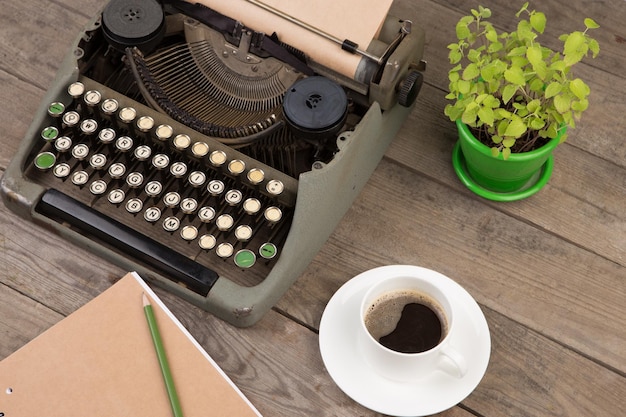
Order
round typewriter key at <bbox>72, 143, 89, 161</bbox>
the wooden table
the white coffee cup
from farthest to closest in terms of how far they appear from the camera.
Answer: round typewriter key at <bbox>72, 143, 89, 161</bbox>
the wooden table
the white coffee cup

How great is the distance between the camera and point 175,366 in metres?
1.47

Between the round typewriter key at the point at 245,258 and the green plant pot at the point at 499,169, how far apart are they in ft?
1.40

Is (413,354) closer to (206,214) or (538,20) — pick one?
(206,214)

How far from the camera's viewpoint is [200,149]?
158cm

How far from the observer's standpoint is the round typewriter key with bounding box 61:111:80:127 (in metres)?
1.62

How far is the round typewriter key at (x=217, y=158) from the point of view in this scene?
1.57m

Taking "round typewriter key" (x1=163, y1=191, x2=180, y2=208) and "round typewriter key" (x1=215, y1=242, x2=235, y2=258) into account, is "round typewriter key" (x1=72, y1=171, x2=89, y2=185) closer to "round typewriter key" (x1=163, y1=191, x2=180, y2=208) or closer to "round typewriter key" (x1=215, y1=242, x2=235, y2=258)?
"round typewriter key" (x1=163, y1=191, x2=180, y2=208)

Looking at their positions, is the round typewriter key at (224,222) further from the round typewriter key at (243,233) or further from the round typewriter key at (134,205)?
the round typewriter key at (134,205)

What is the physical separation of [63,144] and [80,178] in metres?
0.07

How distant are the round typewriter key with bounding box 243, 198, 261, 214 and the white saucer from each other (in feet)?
0.65

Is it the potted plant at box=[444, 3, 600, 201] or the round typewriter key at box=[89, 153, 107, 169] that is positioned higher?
the potted plant at box=[444, 3, 600, 201]

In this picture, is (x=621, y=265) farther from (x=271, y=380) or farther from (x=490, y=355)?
(x=271, y=380)

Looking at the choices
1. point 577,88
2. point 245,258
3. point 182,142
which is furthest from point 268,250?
point 577,88

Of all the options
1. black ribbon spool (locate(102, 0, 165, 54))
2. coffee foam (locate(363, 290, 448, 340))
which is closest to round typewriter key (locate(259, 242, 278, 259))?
coffee foam (locate(363, 290, 448, 340))
